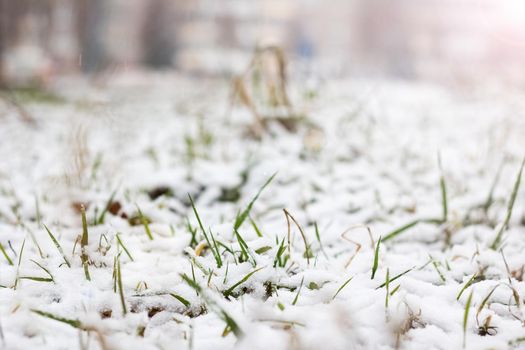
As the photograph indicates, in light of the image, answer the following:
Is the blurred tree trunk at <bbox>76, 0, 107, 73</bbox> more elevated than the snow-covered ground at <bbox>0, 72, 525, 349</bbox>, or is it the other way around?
the blurred tree trunk at <bbox>76, 0, 107, 73</bbox>

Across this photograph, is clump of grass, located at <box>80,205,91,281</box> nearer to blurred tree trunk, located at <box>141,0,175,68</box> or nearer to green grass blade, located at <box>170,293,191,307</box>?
green grass blade, located at <box>170,293,191,307</box>

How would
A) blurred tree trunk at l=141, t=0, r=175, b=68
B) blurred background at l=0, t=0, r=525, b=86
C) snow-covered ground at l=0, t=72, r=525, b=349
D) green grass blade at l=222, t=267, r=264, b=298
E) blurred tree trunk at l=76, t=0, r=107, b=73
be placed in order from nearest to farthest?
snow-covered ground at l=0, t=72, r=525, b=349, green grass blade at l=222, t=267, r=264, b=298, blurred tree trunk at l=76, t=0, r=107, b=73, blurred tree trunk at l=141, t=0, r=175, b=68, blurred background at l=0, t=0, r=525, b=86

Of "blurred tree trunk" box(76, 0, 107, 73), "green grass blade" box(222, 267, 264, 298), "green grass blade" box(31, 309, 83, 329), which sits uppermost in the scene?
"blurred tree trunk" box(76, 0, 107, 73)

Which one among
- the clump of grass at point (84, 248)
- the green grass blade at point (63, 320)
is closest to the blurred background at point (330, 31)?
the clump of grass at point (84, 248)

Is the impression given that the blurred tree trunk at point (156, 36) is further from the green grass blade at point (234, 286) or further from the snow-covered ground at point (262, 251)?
the green grass blade at point (234, 286)

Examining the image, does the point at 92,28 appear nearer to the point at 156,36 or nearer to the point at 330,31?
the point at 156,36


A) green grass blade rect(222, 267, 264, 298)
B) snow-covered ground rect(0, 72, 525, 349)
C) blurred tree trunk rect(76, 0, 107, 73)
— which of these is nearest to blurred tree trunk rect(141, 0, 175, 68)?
blurred tree trunk rect(76, 0, 107, 73)
